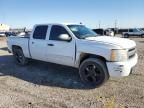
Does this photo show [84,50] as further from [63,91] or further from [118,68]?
[63,91]

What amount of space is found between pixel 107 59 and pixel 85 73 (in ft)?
3.11

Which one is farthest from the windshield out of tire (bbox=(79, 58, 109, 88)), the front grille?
the front grille

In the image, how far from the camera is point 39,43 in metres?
8.77

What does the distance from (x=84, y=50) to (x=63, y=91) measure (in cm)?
140

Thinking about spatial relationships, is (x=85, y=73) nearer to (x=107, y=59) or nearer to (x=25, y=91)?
(x=107, y=59)

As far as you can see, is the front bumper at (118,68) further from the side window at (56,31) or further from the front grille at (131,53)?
the side window at (56,31)

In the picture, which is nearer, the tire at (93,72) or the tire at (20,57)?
the tire at (93,72)

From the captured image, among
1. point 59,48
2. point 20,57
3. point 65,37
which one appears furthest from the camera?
point 20,57

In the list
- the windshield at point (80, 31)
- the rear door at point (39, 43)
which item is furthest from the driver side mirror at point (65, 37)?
the rear door at point (39, 43)

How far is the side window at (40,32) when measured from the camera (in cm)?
874

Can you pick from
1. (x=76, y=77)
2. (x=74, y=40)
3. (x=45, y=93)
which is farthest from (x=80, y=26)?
(x=45, y=93)

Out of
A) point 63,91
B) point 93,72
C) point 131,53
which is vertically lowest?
point 63,91

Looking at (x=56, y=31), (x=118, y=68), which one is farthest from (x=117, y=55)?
(x=56, y=31)

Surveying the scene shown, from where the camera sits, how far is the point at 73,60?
25.0ft
